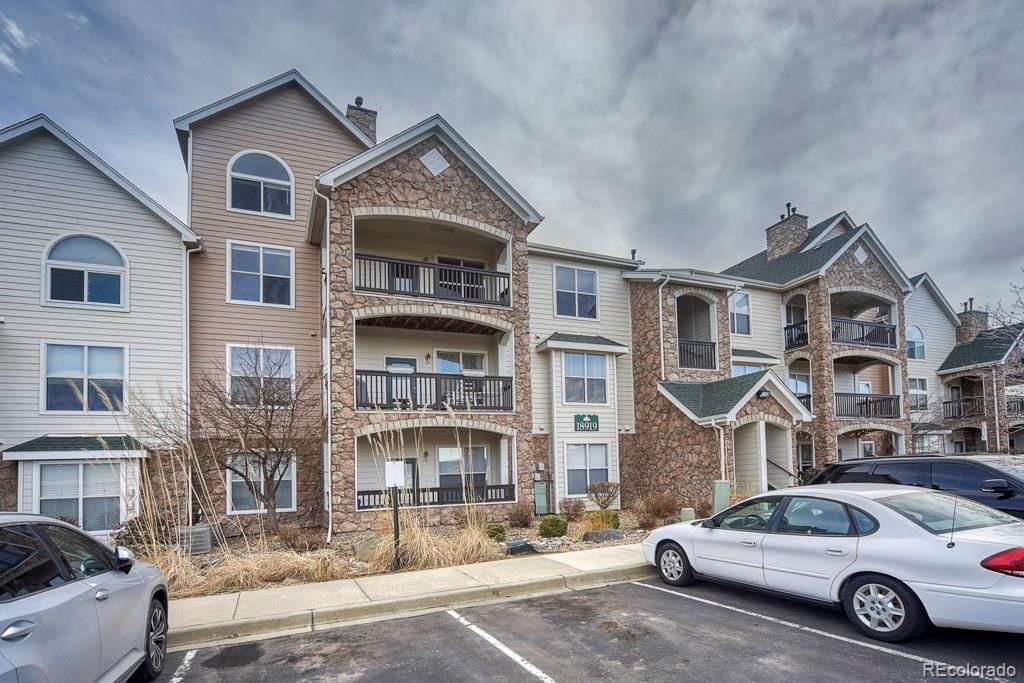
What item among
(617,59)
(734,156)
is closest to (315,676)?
(617,59)

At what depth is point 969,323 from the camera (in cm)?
2814

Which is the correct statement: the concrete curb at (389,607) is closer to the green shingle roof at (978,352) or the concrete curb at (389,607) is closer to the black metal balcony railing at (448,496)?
the black metal balcony railing at (448,496)

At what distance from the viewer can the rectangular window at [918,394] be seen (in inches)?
1034

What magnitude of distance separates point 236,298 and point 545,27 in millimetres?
11169

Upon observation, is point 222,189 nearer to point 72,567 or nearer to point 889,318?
point 72,567

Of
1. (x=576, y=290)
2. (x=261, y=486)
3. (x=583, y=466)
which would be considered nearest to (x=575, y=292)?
(x=576, y=290)

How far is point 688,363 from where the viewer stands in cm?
2002

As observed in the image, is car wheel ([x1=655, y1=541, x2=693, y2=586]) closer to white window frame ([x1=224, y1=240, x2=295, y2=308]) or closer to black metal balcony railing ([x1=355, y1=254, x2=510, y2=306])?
black metal balcony railing ([x1=355, y1=254, x2=510, y2=306])

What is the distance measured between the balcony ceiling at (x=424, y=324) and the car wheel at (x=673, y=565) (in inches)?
371

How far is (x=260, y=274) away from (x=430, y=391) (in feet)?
19.7

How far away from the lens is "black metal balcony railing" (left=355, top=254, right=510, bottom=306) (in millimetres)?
15766

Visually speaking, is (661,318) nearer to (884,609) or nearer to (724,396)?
(724,396)

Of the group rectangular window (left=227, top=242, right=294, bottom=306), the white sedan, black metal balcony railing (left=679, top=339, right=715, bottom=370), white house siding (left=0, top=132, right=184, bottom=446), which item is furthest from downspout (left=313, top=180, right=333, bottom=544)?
black metal balcony railing (left=679, top=339, right=715, bottom=370)

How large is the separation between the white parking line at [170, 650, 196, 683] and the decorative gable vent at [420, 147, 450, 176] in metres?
13.2
